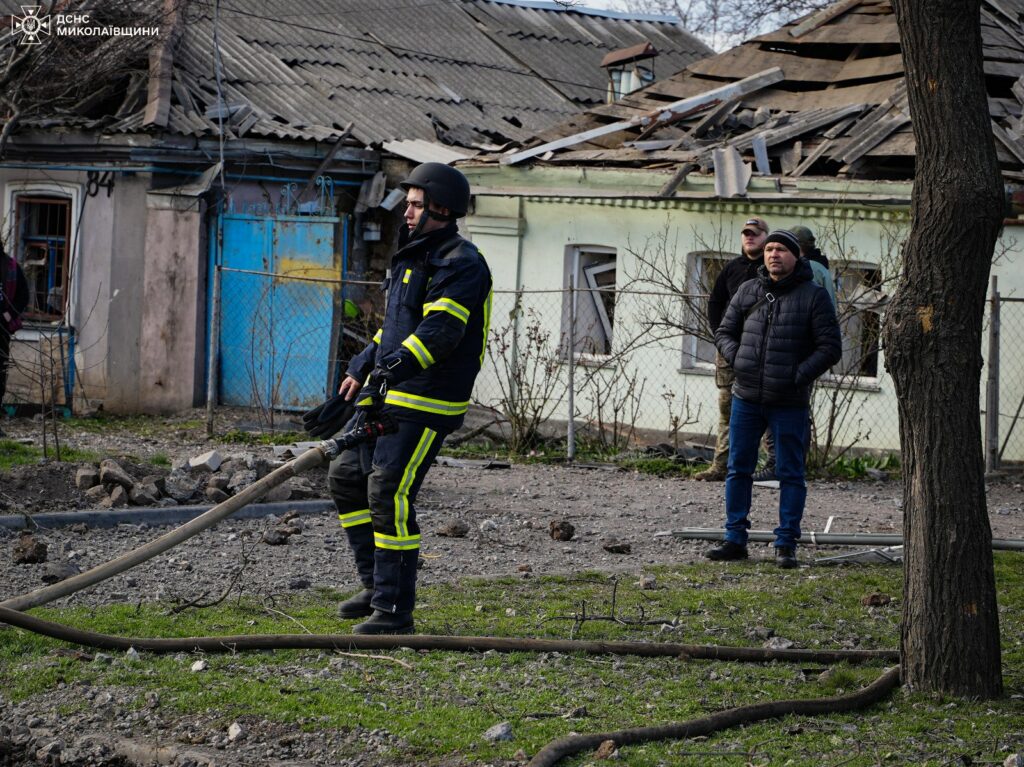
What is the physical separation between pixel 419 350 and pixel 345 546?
9.88 feet

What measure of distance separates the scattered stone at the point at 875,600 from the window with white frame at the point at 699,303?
643 cm

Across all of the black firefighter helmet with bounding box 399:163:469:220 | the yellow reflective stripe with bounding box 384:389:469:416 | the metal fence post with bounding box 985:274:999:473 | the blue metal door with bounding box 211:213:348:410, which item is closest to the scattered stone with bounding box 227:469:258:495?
the yellow reflective stripe with bounding box 384:389:469:416

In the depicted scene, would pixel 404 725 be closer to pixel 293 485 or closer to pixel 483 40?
pixel 293 485

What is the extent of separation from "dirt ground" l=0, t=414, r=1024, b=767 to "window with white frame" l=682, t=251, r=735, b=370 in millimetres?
1953

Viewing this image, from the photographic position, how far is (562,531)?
923cm

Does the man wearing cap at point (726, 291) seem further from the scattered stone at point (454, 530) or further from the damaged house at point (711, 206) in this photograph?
the scattered stone at point (454, 530)

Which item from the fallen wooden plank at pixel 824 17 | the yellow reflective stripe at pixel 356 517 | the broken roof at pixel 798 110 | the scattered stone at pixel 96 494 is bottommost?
the scattered stone at pixel 96 494

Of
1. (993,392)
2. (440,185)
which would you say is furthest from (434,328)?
(993,392)

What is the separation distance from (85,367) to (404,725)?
12.6m

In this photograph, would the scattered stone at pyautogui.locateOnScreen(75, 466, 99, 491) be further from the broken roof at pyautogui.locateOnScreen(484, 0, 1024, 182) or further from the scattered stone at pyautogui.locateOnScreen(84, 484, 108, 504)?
the broken roof at pyautogui.locateOnScreen(484, 0, 1024, 182)

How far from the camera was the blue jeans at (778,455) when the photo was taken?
26.9 ft

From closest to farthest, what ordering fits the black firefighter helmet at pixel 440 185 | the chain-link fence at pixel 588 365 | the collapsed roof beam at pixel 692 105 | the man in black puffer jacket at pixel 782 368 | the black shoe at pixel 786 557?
the black firefighter helmet at pixel 440 185, the man in black puffer jacket at pixel 782 368, the black shoe at pixel 786 557, the chain-link fence at pixel 588 365, the collapsed roof beam at pixel 692 105

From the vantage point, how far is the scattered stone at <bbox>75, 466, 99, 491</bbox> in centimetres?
971

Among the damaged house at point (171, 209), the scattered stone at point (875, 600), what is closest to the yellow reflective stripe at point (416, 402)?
the scattered stone at point (875, 600)
